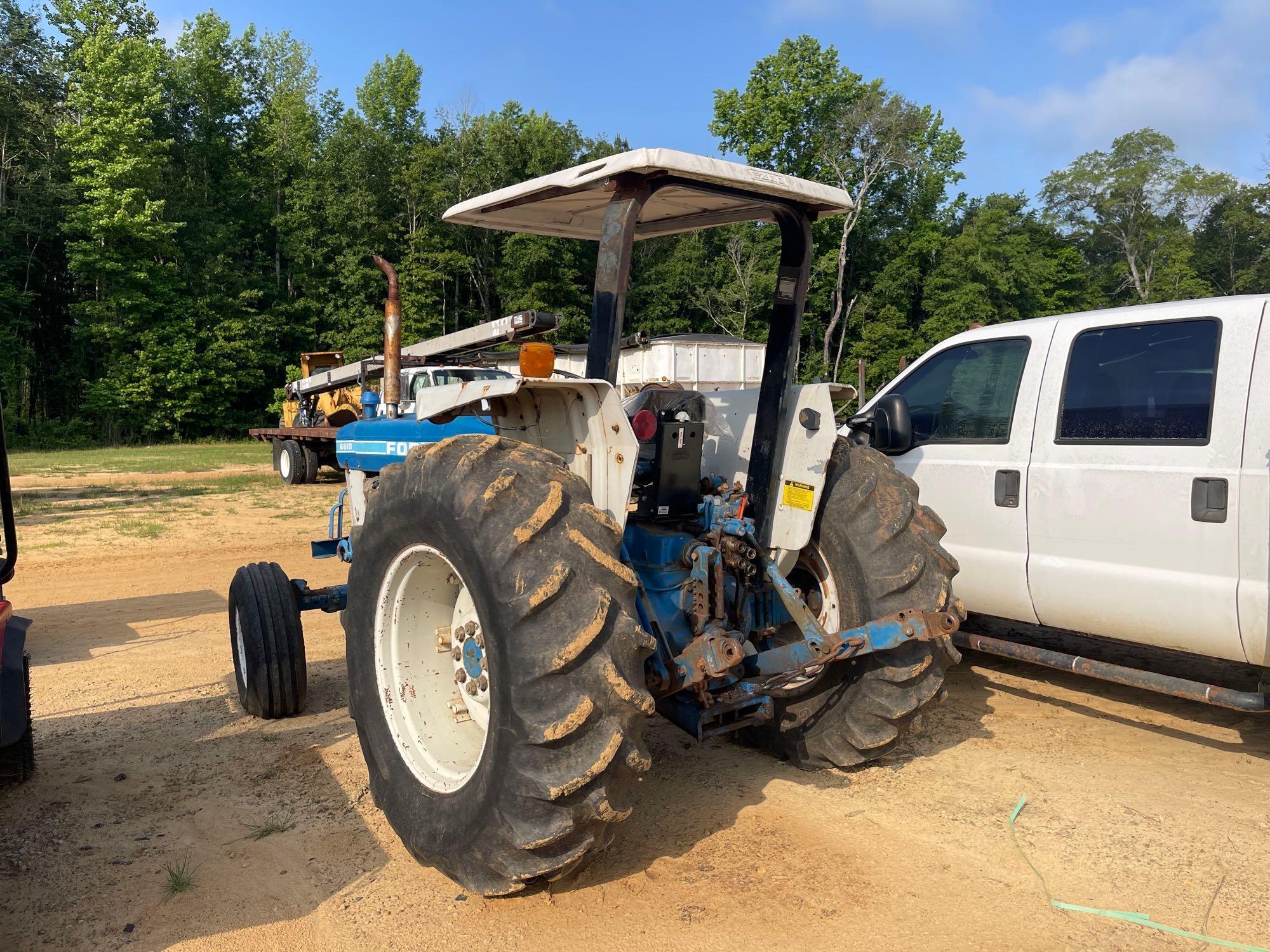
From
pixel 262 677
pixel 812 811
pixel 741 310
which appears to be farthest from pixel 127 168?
pixel 812 811

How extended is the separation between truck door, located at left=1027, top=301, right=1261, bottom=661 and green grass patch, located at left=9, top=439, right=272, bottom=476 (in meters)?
20.8

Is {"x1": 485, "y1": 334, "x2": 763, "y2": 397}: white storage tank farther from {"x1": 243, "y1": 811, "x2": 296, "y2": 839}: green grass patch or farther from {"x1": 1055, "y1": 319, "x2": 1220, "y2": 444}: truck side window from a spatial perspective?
{"x1": 243, "y1": 811, "x2": 296, "y2": 839}: green grass patch

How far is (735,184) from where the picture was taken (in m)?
3.48

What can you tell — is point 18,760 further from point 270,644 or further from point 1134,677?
point 1134,677

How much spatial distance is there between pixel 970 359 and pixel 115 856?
5.10m

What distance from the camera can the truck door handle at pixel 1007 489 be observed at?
5.09m

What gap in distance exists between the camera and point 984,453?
5.31m

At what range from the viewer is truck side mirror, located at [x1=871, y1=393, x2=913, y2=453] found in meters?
5.05

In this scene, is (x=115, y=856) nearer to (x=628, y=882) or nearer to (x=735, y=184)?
(x=628, y=882)

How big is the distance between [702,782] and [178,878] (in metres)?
2.17

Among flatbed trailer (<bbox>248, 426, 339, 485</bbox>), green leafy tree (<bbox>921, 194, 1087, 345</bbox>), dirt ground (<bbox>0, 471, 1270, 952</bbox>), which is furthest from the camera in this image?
green leafy tree (<bbox>921, 194, 1087, 345</bbox>)

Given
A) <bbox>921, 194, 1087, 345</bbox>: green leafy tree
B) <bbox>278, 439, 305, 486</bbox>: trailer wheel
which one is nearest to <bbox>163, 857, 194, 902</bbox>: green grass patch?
<bbox>278, 439, 305, 486</bbox>: trailer wheel

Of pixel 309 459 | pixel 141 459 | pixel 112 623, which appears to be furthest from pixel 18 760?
pixel 141 459

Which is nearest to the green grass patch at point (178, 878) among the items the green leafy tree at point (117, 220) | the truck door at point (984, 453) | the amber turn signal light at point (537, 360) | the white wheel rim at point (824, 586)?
the amber turn signal light at point (537, 360)
